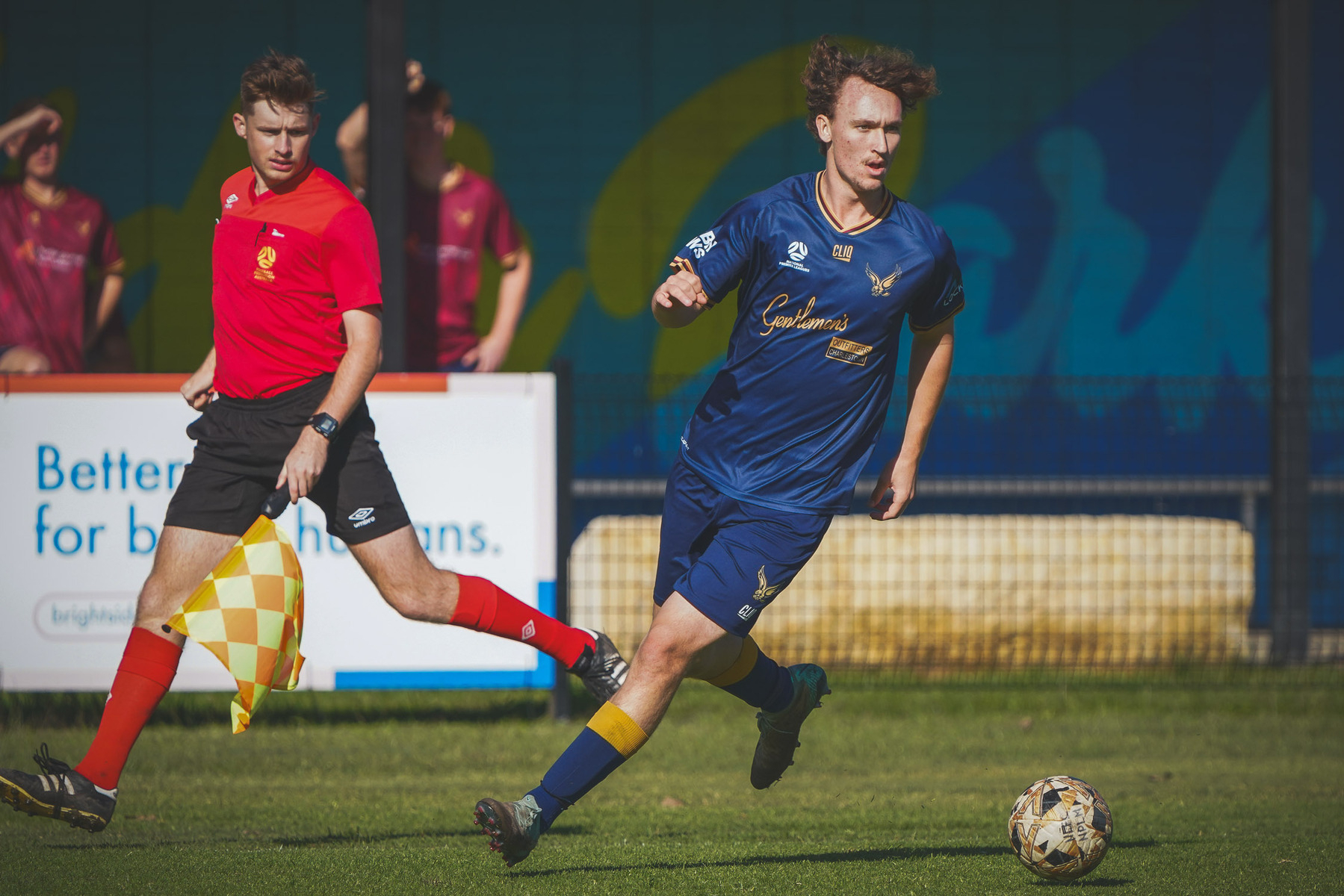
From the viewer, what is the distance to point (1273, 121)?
10.2 metres

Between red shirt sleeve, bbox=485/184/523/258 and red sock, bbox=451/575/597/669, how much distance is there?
19.0 feet

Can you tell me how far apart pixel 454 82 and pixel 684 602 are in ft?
28.8

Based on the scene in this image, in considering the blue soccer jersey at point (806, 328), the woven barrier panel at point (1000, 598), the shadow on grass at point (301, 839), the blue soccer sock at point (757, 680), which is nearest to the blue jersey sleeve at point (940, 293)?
the blue soccer jersey at point (806, 328)

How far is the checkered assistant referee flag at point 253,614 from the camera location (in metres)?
4.61

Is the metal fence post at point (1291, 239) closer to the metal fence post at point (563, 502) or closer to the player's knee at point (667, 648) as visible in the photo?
the metal fence post at point (563, 502)

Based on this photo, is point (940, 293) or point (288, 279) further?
point (288, 279)

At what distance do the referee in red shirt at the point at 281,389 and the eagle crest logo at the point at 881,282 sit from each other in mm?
1703

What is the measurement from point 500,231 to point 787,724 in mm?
6534

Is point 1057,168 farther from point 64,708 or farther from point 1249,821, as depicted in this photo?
point 64,708

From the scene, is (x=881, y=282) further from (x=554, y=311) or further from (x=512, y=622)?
(x=554, y=311)

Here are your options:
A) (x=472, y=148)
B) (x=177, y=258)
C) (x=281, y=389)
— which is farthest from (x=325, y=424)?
(x=177, y=258)

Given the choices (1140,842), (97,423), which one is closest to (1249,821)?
(1140,842)

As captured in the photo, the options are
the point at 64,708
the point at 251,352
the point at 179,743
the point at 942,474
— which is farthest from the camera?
the point at 942,474

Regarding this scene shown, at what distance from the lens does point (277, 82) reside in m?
4.80
